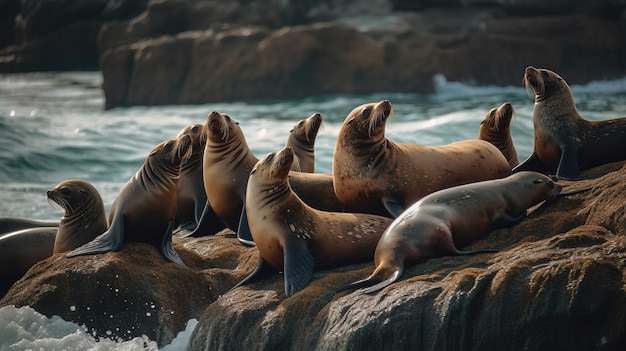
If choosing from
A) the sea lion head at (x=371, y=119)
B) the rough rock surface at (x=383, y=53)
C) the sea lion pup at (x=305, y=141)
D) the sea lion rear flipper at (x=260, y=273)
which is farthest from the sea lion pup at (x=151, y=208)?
the rough rock surface at (x=383, y=53)

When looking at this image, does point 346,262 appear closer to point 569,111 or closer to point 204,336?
point 204,336

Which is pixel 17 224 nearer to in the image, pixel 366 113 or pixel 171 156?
pixel 171 156

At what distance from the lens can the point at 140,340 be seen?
6227 mm

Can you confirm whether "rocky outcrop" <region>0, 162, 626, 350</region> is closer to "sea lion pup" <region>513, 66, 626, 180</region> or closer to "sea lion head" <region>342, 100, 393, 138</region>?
"sea lion pup" <region>513, 66, 626, 180</region>

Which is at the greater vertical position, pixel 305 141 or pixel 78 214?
pixel 305 141

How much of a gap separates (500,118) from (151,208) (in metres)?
3.14

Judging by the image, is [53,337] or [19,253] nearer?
[53,337]

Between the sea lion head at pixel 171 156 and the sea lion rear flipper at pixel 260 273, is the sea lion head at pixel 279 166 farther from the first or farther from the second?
the sea lion head at pixel 171 156

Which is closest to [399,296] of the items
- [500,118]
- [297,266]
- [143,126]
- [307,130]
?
[297,266]

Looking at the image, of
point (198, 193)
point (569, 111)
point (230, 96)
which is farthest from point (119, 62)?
point (569, 111)

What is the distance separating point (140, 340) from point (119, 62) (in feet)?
76.0

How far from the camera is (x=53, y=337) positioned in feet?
20.4

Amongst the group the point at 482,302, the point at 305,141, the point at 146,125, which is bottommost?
the point at 146,125

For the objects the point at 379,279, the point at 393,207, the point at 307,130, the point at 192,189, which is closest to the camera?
the point at 379,279
